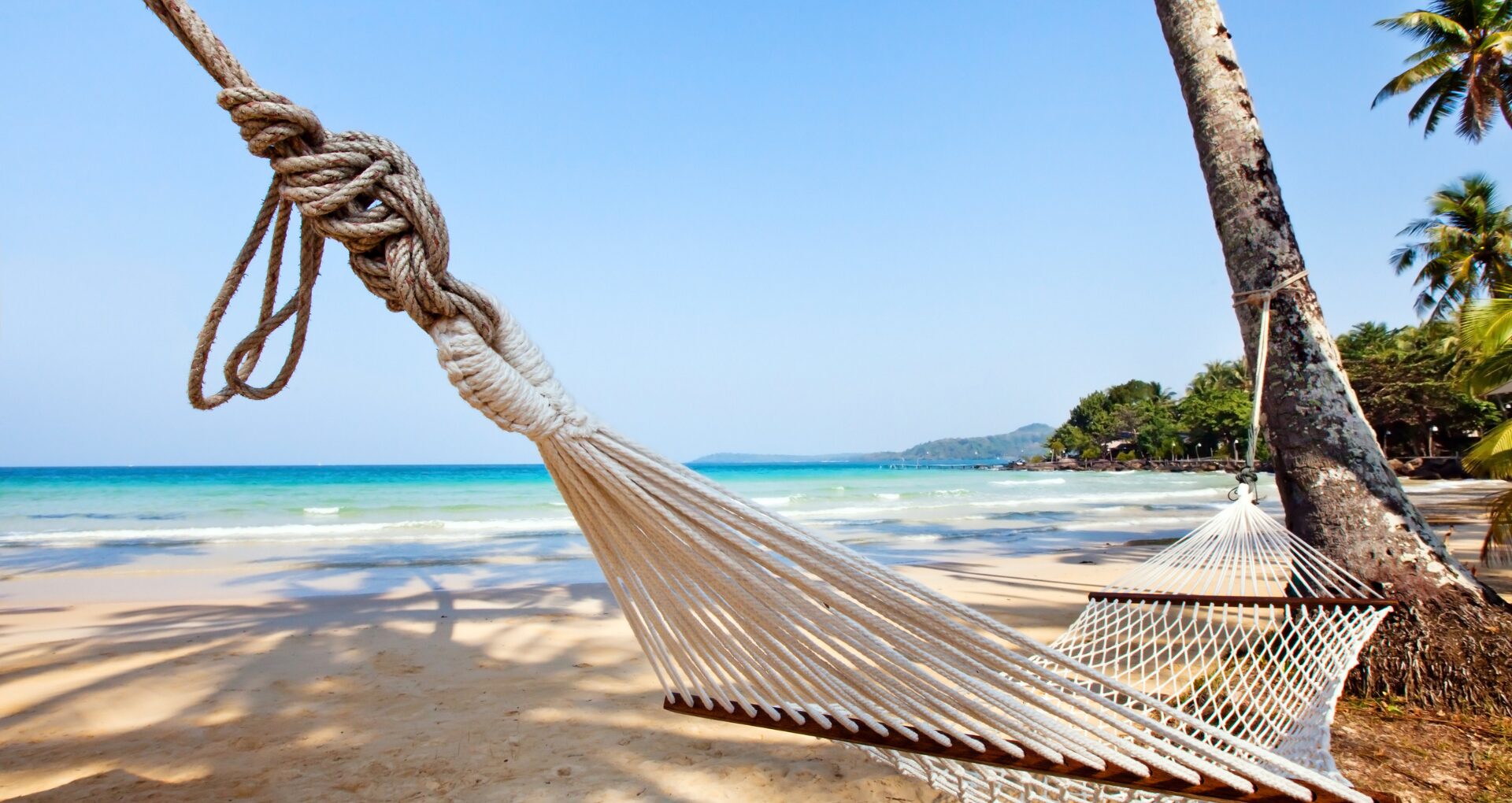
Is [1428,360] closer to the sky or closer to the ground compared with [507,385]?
closer to the sky

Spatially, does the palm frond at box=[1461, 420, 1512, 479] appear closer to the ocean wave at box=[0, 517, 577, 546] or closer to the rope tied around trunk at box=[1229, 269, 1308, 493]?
the rope tied around trunk at box=[1229, 269, 1308, 493]

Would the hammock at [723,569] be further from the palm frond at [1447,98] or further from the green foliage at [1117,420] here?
the green foliage at [1117,420]

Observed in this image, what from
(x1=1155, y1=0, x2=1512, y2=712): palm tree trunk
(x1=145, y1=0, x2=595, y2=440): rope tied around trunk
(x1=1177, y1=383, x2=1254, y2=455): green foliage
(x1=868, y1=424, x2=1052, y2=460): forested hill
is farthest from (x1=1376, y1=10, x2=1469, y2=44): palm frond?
(x1=868, y1=424, x2=1052, y2=460): forested hill

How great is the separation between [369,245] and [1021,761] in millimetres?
991

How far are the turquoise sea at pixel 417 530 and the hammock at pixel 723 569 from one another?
175cm

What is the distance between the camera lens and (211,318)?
974 mm

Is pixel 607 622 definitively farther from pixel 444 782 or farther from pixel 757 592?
pixel 757 592

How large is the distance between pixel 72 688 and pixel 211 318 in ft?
7.74

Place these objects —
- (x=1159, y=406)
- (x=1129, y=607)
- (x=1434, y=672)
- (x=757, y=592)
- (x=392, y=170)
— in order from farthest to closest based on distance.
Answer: (x=1159, y=406)
(x=1129, y=607)
(x=1434, y=672)
(x=757, y=592)
(x=392, y=170)

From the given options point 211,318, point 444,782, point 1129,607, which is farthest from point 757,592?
point 1129,607

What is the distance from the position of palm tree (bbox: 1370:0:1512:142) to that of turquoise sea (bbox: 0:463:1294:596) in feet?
19.9


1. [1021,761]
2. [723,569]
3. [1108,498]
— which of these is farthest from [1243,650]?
[1108,498]

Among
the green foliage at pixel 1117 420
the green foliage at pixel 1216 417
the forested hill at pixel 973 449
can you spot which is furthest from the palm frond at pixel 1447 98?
the forested hill at pixel 973 449

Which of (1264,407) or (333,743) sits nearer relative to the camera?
(333,743)
